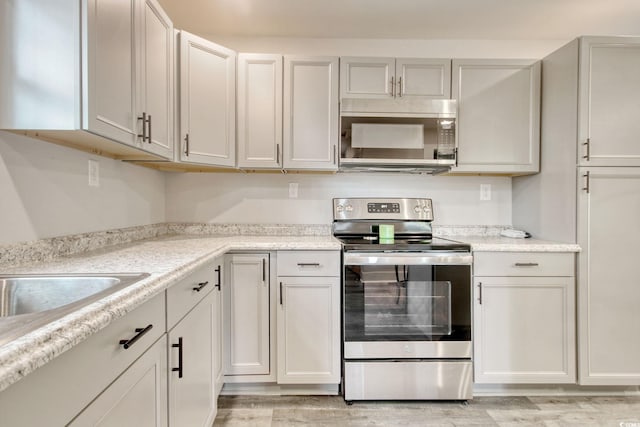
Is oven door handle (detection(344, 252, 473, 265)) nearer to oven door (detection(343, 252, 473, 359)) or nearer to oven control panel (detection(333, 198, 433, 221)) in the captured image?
oven door (detection(343, 252, 473, 359))

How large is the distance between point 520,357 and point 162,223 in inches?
99.3

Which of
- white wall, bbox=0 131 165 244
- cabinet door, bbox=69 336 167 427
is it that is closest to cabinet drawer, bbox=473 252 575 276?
cabinet door, bbox=69 336 167 427

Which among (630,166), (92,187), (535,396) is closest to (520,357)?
(535,396)

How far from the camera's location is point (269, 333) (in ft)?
6.27

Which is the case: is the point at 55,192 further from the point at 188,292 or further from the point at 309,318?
the point at 309,318

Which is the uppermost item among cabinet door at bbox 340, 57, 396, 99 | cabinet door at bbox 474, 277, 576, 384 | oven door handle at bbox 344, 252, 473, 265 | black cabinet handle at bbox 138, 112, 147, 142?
cabinet door at bbox 340, 57, 396, 99

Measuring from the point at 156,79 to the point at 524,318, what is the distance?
2410 mm

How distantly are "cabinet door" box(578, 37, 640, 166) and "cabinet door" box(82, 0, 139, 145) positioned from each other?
2.36m

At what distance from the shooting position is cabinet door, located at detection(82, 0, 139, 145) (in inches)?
42.1

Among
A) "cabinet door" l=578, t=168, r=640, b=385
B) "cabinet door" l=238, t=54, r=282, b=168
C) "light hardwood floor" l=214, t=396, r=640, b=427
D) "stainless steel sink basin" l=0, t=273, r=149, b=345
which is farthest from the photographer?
"cabinet door" l=238, t=54, r=282, b=168

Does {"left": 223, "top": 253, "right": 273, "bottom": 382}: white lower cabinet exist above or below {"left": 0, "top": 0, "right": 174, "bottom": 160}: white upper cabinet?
below

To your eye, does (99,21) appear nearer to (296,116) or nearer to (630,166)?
(296,116)

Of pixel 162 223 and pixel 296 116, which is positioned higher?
pixel 296 116

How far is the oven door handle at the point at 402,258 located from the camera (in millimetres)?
1853
